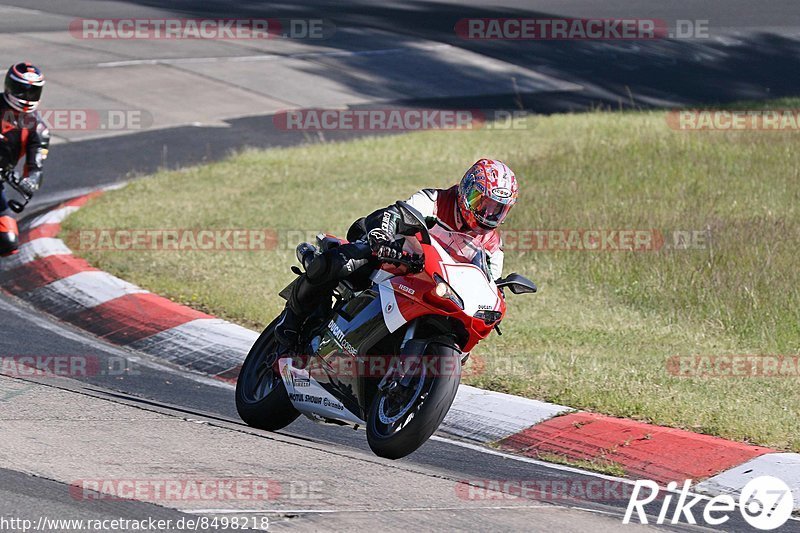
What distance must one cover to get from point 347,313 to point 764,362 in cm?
353

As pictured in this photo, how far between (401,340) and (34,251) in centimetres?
586

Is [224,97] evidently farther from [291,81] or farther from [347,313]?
[347,313]

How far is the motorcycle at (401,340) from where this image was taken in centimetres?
596

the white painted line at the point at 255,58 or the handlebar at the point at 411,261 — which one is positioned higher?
the white painted line at the point at 255,58

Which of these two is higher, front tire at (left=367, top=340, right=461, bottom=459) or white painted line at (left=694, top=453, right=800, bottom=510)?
front tire at (left=367, top=340, right=461, bottom=459)

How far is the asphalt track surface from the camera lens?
6.78 metres

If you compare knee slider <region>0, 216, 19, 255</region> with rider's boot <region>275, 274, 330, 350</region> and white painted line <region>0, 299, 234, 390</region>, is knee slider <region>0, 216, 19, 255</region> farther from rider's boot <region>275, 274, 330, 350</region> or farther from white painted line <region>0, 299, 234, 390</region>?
rider's boot <region>275, 274, 330, 350</region>

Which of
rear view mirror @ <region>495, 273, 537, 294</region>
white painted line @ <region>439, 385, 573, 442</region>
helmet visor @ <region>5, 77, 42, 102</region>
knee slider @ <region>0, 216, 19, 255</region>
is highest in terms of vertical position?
helmet visor @ <region>5, 77, 42, 102</region>

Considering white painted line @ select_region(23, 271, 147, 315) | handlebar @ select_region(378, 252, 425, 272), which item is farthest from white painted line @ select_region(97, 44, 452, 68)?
handlebar @ select_region(378, 252, 425, 272)

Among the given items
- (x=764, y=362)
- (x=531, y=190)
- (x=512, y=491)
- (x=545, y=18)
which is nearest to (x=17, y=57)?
(x=531, y=190)

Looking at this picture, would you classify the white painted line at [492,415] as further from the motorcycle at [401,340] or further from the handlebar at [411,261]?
the handlebar at [411,261]

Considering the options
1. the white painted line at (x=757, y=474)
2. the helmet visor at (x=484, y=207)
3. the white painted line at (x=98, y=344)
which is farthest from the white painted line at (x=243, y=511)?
the white painted line at (x=98, y=344)

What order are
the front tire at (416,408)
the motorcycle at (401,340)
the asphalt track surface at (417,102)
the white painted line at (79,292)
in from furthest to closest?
1. the white painted line at (79,292)
2. the asphalt track surface at (417,102)
3. the motorcycle at (401,340)
4. the front tire at (416,408)

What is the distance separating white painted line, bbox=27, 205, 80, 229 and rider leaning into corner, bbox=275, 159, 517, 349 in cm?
599
